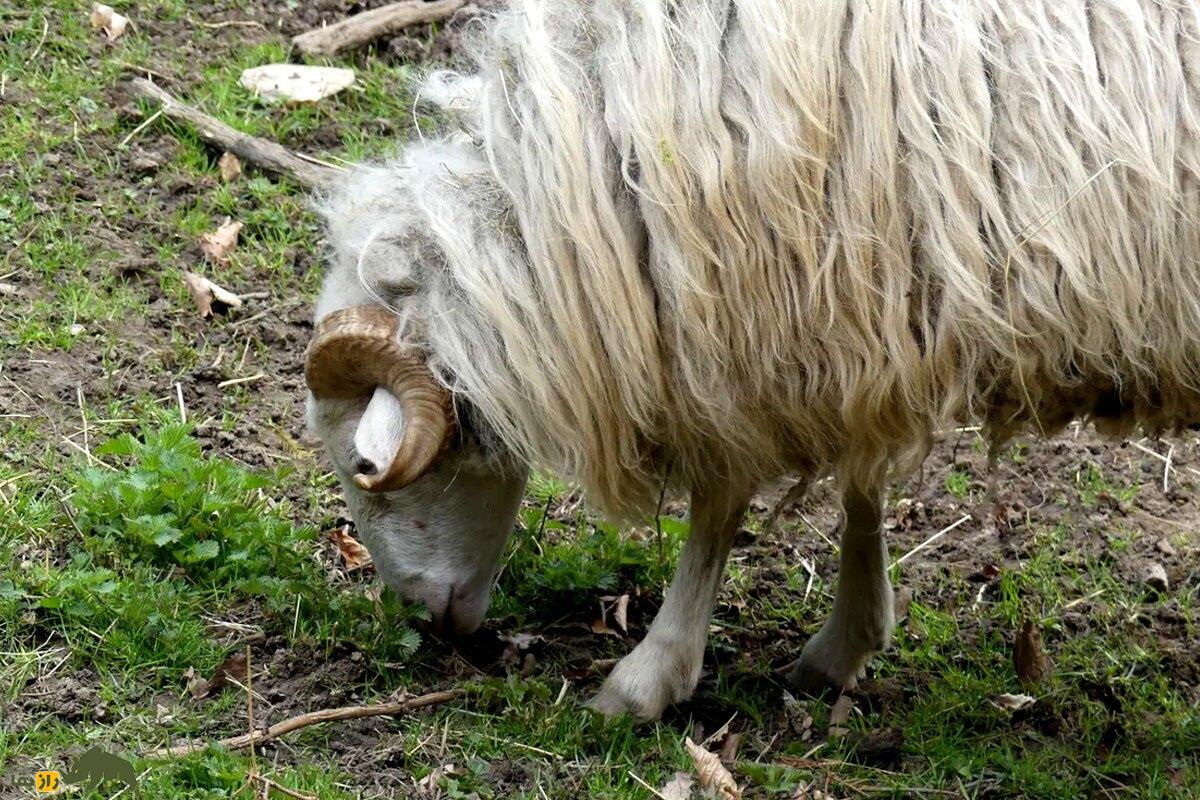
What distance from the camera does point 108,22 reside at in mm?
6738

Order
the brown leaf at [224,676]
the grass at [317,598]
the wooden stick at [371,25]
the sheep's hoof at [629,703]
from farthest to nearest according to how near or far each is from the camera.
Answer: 1. the wooden stick at [371,25]
2. the sheep's hoof at [629,703]
3. the brown leaf at [224,676]
4. the grass at [317,598]

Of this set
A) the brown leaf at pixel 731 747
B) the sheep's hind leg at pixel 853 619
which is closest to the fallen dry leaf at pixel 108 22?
the sheep's hind leg at pixel 853 619

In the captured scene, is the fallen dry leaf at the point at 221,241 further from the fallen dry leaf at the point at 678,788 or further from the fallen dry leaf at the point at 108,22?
the fallen dry leaf at the point at 678,788

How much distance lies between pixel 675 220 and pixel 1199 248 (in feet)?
3.76

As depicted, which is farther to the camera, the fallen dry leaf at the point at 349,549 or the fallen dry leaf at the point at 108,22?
the fallen dry leaf at the point at 108,22

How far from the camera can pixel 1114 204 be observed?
3221 millimetres

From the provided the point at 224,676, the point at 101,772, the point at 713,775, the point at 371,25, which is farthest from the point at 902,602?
the point at 371,25

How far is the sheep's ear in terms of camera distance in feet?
12.1

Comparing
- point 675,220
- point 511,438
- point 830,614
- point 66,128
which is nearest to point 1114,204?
point 675,220

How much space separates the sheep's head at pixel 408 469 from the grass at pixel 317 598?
0.48 feet

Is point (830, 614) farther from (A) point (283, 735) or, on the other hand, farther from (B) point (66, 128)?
(B) point (66, 128)

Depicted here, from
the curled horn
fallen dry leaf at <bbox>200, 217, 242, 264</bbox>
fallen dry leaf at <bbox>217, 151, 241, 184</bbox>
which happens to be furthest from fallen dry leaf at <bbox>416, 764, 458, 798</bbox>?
fallen dry leaf at <bbox>217, 151, 241, 184</bbox>

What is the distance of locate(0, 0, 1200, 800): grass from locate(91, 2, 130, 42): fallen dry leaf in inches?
26.9

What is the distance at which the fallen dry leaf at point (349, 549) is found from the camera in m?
4.70
